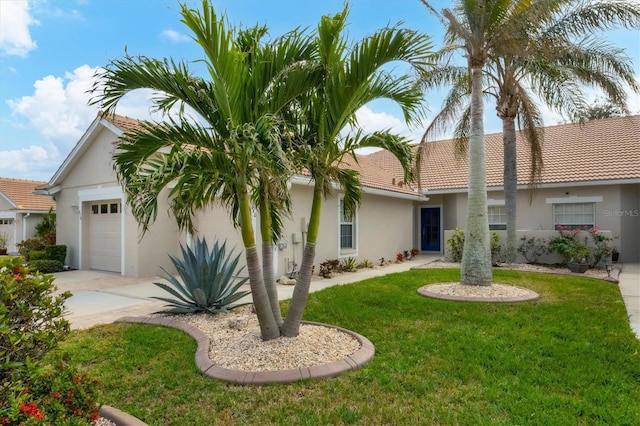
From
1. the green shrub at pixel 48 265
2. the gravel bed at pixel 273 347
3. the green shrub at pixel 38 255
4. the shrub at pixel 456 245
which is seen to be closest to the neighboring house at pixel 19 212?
the green shrub at pixel 38 255

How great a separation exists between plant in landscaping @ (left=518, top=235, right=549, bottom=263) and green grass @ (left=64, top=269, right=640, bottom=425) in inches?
298

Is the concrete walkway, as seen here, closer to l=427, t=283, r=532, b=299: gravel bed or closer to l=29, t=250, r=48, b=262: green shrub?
l=29, t=250, r=48, b=262: green shrub

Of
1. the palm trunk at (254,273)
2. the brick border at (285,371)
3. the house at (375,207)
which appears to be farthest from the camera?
the house at (375,207)

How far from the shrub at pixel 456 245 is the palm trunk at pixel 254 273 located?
11.4m

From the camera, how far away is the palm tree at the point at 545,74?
10.2 metres

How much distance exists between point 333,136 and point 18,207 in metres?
26.2

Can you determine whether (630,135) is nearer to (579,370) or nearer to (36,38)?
(579,370)

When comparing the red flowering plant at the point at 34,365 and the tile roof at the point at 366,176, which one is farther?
the tile roof at the point at 366,176

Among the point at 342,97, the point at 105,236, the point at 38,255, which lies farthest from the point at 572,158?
the point at 38,255

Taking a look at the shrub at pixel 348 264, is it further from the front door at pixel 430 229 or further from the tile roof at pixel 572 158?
the front door at pixel 430 229

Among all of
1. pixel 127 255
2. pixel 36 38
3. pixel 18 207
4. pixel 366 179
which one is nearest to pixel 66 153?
pixel 127 255

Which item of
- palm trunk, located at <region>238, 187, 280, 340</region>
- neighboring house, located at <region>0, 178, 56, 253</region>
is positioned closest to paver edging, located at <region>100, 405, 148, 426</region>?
palm trunk, located at <region>238, 187, 280, 340</region>

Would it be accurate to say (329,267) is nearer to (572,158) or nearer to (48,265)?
(48,265)

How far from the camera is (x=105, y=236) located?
14.3m
